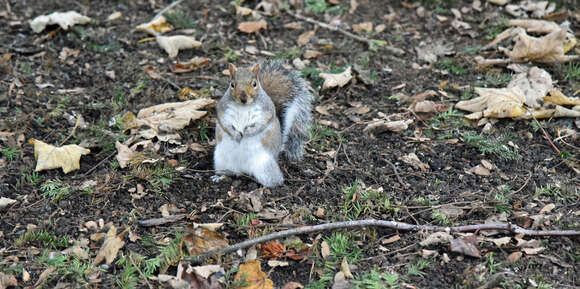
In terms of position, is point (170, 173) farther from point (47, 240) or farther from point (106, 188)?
point (47, 240)

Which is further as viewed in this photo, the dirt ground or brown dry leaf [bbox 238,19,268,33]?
brown dry leaf [bbox 238,19,268,33]

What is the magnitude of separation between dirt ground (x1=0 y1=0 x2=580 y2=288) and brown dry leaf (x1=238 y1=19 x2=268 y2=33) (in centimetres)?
5

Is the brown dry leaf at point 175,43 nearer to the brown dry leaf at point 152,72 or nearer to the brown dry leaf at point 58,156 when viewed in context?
the brown dry leaf at point 152,72

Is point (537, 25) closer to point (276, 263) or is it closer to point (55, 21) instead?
point (276, 263)

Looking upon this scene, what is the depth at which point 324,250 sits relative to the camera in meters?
2.70

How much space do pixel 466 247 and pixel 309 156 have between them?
114 cm

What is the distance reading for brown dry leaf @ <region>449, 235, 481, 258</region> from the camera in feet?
8.54

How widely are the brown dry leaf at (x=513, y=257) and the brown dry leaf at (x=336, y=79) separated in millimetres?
1781

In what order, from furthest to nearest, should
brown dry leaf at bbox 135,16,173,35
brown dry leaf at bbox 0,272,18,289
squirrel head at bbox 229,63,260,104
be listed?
brown dry leaf at bbox 135,16,173,35 < squirrel head at bbox 229,63,260,104 < brown dry leaf at bbox 0,272,18,289

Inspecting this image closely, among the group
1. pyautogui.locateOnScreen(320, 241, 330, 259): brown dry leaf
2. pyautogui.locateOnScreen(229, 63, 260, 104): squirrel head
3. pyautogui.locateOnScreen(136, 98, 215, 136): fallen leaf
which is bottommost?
pyautogui.locateOnScreen(320, 241, 330, 259): brown dry leaf

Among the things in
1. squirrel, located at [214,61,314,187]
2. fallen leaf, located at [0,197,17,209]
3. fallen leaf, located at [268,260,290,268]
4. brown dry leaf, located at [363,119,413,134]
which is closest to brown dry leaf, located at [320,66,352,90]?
brown dry leaf, located at [363,119,413,134]

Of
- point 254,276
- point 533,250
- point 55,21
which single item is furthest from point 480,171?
point 55,21

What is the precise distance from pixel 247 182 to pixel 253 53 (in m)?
1.48

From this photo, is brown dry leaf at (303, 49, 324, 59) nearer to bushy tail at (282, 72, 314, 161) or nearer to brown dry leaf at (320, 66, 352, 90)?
brown dry leaf at (320, 66, 352, 90)
